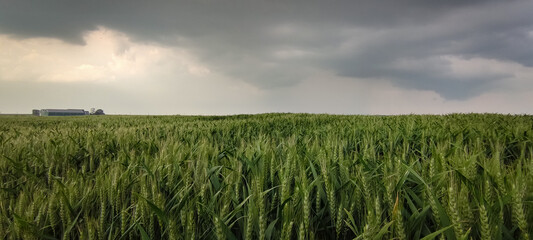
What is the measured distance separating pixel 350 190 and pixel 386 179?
0.21 meters

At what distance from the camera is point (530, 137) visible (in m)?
3.54

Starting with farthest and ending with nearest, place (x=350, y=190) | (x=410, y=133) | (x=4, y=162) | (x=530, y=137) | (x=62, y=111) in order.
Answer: (x=62, y=111) → (x=410, y=133) → (x=530, y=137) → (x=4, y=162) → (x=350, y=190)

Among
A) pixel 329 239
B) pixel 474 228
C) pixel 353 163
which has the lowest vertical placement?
pixel 329 239

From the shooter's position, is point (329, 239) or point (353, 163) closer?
point (329, 239)

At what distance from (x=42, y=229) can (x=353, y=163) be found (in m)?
1.83

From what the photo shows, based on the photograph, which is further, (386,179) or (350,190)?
(350,190)

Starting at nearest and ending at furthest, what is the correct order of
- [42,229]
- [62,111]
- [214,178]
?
[42,229] → [214,178] → [62,111]

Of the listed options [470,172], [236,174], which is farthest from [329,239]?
[470,172]

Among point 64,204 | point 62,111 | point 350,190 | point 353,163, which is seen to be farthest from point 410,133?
point 62,111

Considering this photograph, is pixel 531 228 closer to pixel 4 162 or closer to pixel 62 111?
pixel 4 162

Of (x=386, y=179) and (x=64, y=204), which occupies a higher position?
(x=386, y=179)

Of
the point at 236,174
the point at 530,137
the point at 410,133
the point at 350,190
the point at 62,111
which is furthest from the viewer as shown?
the point at 62,111

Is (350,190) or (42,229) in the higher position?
(350,190)

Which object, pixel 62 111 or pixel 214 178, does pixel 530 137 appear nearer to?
pixel 214 178
